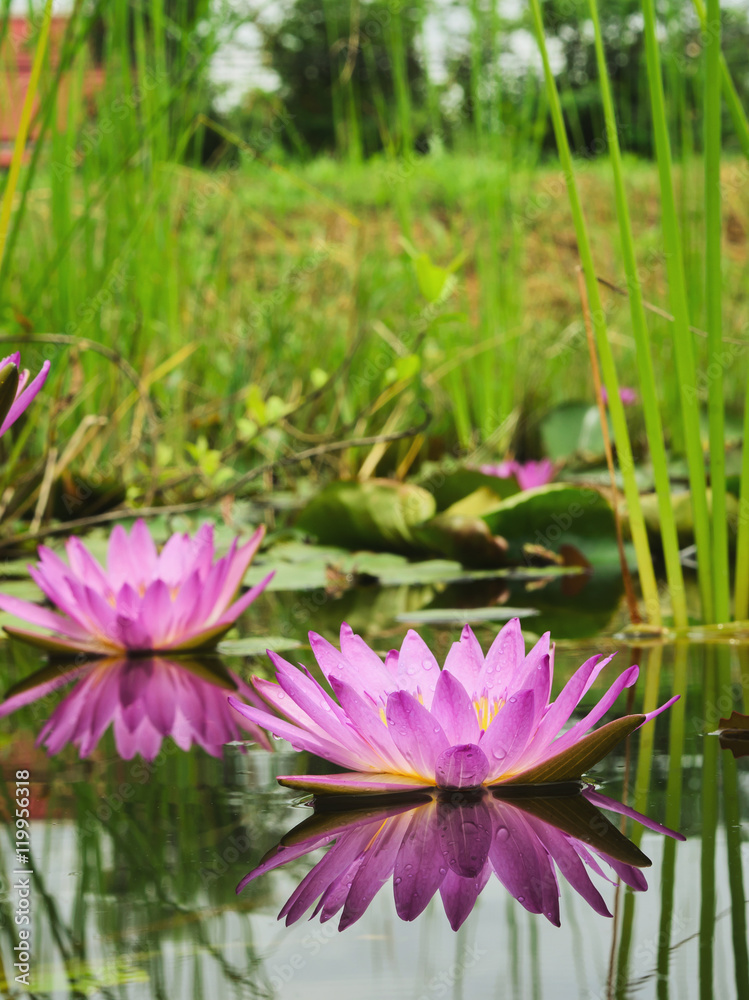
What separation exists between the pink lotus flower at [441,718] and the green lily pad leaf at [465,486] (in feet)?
3.41

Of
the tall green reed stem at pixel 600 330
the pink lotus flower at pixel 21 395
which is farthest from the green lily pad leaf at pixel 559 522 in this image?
the pink lotus flower at pixel 21 395

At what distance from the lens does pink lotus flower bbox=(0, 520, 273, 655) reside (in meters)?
1.01

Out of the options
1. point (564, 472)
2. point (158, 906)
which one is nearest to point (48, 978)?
point (158, 906)

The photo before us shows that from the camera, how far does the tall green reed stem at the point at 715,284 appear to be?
0.90m

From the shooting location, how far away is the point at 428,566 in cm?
169

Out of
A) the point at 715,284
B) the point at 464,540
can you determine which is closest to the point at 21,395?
the point at 715,284

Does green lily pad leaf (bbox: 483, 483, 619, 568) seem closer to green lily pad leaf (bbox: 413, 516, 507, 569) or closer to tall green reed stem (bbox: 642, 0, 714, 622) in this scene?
green lily pad leaf (bbox: 413, 516, 507, 569)

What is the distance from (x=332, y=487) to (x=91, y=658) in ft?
2.24

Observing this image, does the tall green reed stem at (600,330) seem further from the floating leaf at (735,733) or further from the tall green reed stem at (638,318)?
the floating leaf at (735,733)

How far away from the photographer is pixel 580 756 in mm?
590

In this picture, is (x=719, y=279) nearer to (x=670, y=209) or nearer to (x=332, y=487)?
(x=670, y=209)

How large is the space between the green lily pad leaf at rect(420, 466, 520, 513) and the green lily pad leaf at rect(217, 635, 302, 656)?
0.62 metres

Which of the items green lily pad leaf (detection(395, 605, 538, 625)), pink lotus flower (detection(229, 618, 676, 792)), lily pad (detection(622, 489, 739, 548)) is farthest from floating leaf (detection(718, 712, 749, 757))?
lily pad (detection(622, 489, 739, 548))

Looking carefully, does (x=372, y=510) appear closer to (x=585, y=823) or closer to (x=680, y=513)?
(x=680, y=513)
